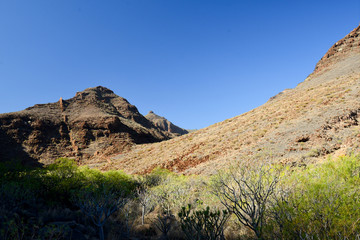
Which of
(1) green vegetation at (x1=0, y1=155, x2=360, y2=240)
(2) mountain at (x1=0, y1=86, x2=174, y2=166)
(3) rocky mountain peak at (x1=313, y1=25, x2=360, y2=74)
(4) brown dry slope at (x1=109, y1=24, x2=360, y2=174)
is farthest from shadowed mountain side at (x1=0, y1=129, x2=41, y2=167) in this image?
(3) rocky mountain peak at (x1=313, y1=25, x2=360, y2=74)

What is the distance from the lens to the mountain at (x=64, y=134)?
121 ft

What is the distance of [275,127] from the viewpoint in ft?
67.2

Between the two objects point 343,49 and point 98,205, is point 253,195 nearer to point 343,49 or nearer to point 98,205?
point 98,205

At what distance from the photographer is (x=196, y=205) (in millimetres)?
10289

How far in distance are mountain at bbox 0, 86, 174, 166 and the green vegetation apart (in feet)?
77.0

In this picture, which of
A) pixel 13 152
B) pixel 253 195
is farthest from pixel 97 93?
pixel 253 195

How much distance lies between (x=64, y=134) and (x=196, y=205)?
4399 centimetres

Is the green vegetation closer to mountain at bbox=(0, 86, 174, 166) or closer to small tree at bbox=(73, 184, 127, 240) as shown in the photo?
small tree at bbox=(73, 184, 127, 240)

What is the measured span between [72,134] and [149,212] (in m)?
40.1

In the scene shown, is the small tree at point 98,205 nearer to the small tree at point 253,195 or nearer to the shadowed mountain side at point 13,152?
the small tree at point 253,195

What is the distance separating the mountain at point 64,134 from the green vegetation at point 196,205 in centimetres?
2347

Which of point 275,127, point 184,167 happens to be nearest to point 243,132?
point 275,127

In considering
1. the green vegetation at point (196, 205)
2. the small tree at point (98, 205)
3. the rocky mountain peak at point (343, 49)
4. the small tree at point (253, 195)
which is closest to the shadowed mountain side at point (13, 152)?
the green vegetation at point (196, 205)

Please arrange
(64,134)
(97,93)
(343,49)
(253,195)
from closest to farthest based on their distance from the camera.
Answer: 1. (253,195)
2. (64,134)
3. (343,49)
4. (97,93)
